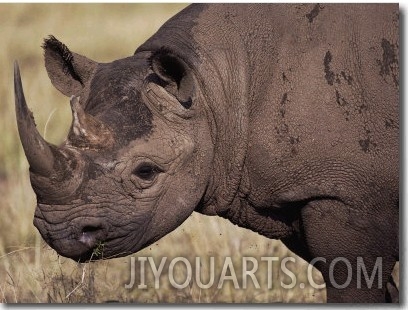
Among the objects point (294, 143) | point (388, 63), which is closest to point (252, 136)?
point (294, 143)

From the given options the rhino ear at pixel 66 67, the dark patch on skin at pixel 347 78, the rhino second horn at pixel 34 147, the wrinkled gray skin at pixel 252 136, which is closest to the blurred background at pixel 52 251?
the rhino ear at pixel 66 67

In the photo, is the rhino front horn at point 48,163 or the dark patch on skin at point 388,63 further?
the dark patch on skin at point 388,63

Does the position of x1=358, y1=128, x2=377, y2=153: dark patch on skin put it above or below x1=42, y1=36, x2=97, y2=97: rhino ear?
below

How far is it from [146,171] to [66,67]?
0.97 metres

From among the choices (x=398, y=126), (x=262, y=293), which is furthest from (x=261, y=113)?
(x=262, y=293)

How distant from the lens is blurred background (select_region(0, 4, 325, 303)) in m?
7.48

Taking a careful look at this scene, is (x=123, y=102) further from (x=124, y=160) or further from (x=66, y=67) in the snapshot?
(x=66, y=67)

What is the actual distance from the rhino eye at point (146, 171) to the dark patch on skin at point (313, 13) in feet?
3.78

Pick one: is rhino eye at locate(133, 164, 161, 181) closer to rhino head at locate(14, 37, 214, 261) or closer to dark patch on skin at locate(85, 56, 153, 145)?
rhino head at locate(14, 37, 214, 261)

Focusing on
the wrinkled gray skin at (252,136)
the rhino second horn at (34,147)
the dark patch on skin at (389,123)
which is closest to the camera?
the rhino second horn at (34,147)

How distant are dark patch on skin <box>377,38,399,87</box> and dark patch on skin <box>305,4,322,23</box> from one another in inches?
15.5

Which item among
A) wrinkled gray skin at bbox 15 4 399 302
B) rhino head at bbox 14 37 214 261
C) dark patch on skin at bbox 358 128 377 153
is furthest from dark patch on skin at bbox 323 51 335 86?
rhino head at bbox 14 37 214 261

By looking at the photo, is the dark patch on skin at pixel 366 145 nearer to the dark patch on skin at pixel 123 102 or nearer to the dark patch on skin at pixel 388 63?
the dark patch on skin at pixel 388 63

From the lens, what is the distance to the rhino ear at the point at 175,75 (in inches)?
241
